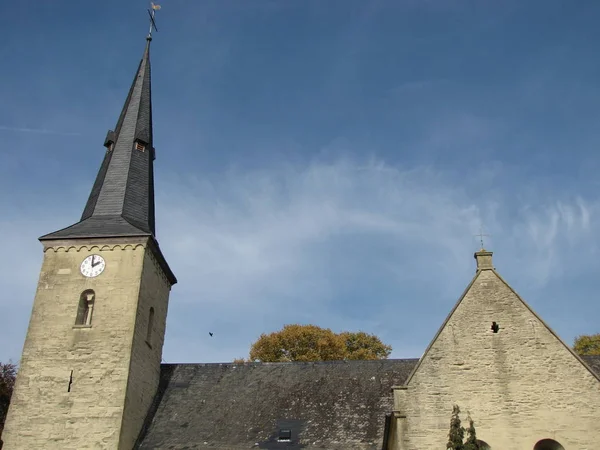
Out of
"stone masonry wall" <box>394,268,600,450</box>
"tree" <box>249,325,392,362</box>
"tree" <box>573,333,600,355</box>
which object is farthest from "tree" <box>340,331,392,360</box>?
"stone masonry wall" <box>394,268,600,450</box>

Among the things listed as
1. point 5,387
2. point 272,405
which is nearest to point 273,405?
point 272,405

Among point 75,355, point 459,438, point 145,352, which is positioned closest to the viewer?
point 459,438

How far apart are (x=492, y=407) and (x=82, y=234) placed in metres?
15.1

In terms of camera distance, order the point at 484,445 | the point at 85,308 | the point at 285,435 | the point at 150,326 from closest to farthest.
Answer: the point at 484,445 < the point at 285,435 < the point at 85,308 < the point at 150,326

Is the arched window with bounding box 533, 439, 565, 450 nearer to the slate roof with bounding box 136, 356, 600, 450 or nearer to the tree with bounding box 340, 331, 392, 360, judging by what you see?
the slate roof with bounding box 136, 356, 600, 450

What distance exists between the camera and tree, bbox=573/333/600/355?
35469mm

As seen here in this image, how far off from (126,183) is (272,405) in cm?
1025

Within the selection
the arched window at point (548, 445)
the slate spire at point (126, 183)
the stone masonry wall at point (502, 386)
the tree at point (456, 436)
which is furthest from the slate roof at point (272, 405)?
the slate spire at point (126, 183)

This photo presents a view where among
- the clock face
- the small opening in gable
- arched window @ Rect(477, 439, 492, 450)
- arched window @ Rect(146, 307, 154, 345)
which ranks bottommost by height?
arched window @ Rect(477, 439, 492, 450)

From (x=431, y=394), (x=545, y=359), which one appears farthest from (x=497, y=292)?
(x=431, y=394)

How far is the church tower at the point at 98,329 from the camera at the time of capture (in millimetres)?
20141

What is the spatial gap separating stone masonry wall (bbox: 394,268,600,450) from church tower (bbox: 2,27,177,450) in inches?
364

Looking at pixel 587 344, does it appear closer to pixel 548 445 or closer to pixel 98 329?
pixel 548 445

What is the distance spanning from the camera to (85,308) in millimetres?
22359
